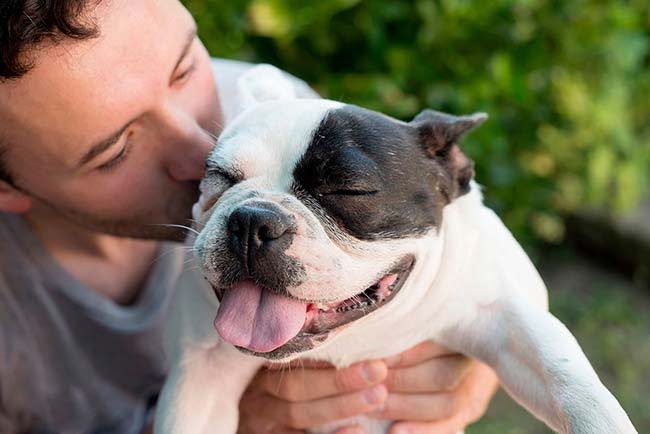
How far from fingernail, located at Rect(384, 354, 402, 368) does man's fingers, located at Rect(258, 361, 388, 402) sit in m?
0.03

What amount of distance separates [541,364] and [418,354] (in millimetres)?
348

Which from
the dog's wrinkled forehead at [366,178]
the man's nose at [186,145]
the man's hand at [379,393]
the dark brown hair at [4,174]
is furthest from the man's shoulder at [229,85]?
the man's hand at [379,393]

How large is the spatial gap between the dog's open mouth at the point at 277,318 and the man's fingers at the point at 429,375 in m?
0.35

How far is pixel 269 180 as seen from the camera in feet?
5.22

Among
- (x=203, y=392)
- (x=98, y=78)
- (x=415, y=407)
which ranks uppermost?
(x=98, y=78)

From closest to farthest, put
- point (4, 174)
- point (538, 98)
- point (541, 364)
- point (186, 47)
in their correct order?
point (541, 364) < point (186, 47) < point (4, 174) < point (538, 98)

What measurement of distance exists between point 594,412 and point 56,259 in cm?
140

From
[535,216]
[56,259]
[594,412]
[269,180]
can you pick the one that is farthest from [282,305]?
[535,216]

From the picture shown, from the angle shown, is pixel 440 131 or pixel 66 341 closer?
pixel 440 131

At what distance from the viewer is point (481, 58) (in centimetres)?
308

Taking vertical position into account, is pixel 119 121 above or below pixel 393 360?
above

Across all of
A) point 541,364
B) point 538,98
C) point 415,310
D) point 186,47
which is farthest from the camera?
point 538,98

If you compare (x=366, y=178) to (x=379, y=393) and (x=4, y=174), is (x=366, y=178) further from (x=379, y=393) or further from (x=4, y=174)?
(x=4, y=174)

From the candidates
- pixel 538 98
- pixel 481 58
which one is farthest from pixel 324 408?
pixel 538 98
